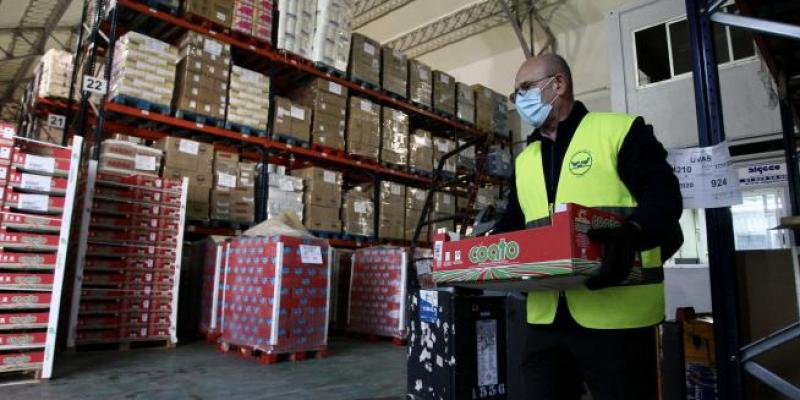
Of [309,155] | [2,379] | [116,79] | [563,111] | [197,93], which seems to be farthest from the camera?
[309,155]

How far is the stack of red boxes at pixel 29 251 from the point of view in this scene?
3.80 metres

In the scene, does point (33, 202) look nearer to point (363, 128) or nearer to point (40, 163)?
point (40, 163)

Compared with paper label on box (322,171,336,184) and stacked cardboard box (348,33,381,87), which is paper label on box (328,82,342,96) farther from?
paper label on box (322,171,336,184)

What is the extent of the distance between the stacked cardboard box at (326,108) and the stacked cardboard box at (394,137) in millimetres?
911

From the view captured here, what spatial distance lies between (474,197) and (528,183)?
787cm

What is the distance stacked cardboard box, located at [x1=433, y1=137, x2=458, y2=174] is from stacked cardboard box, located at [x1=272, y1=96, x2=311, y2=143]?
2.95 metres

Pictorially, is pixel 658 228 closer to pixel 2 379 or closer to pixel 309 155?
pixel 2 379

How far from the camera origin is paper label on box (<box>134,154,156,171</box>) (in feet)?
19.8

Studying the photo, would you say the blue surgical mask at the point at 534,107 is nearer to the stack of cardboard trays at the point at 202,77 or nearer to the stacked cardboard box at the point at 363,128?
the stack of cardboard trays at the point at 202,77

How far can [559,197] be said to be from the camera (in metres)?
1.66

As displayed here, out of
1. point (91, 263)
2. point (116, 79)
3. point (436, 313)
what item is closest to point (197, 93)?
point (116, 79)

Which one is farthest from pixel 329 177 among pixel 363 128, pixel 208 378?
pixel 208 378

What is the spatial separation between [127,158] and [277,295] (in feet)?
8.93

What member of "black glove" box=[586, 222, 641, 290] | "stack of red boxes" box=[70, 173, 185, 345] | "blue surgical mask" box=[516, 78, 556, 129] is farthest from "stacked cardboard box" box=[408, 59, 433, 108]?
"black glove" box=[586, 222, 641, 290]
